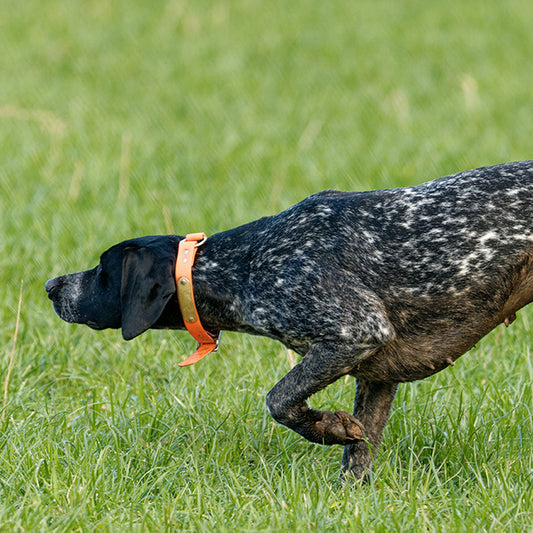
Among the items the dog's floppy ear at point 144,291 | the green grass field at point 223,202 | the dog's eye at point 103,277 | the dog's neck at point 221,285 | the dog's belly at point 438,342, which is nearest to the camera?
the green grass field at point 223,202

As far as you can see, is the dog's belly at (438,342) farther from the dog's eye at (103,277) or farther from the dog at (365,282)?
the dog's eye at (103,277)

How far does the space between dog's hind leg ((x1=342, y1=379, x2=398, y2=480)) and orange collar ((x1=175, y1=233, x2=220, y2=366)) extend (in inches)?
30.1

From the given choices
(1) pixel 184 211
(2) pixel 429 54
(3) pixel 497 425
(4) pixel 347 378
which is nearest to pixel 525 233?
(3) pixel 497 425

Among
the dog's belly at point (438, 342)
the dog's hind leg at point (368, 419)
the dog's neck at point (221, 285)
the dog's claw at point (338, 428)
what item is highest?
the dog's neck at point (221, 285)

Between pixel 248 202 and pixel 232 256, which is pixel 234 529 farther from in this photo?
pixel 248 202

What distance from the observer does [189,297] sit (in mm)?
4102

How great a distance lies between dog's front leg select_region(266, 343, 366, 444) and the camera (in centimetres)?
386

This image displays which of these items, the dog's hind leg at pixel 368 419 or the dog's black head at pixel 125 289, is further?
the dog's hind leg at pixel 368 419

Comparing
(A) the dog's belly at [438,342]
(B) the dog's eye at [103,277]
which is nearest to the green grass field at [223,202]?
(A) the dog's belly at [438,342]

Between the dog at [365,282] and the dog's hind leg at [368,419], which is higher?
the dog at [365,282]

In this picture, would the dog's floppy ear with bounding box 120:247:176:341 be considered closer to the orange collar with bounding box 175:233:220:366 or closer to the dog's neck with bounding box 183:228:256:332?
the orange collar with bounding box 175:233:220:366

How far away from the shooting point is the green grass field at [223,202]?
377 centimetres

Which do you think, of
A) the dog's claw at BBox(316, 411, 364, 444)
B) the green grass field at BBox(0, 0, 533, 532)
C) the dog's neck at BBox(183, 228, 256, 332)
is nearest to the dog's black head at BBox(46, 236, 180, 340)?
the dog's neck at BBox(183, 228, 256, 332)

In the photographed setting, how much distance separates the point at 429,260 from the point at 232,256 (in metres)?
0.93
